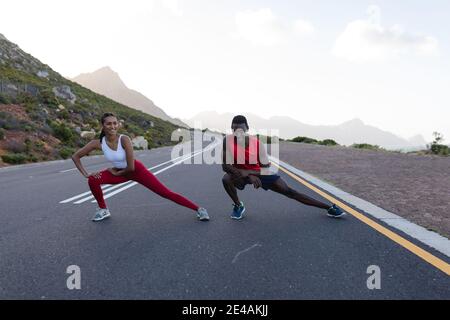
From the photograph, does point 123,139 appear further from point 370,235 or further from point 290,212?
point 370,235

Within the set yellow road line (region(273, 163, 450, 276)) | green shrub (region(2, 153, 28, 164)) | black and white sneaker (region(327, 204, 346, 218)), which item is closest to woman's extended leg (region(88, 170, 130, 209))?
black and white sneaker (region(327, 204, 346, 218))

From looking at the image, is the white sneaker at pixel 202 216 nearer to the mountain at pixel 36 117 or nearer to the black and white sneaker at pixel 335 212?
the black and white sneaker at pixel 335 212

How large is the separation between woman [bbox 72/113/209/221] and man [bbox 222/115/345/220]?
789 millimetres

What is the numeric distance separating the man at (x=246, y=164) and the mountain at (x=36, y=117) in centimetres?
1738

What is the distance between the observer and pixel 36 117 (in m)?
33.6

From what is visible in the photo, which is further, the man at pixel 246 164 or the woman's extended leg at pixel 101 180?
the woman's extended leg at pixel 101 180

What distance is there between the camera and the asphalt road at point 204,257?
119 inches

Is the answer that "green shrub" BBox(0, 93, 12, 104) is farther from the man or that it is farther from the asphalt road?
the man

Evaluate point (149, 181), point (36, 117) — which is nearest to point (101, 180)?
point (149, 181)

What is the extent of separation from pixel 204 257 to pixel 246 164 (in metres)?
1.93

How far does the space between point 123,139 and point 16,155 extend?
58.6ft

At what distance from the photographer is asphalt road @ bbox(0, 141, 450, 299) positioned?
9.92 feet

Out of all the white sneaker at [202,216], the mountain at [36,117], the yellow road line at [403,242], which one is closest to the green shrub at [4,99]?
the mountain at [36,117]

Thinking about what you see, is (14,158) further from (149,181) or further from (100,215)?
(149,181)
